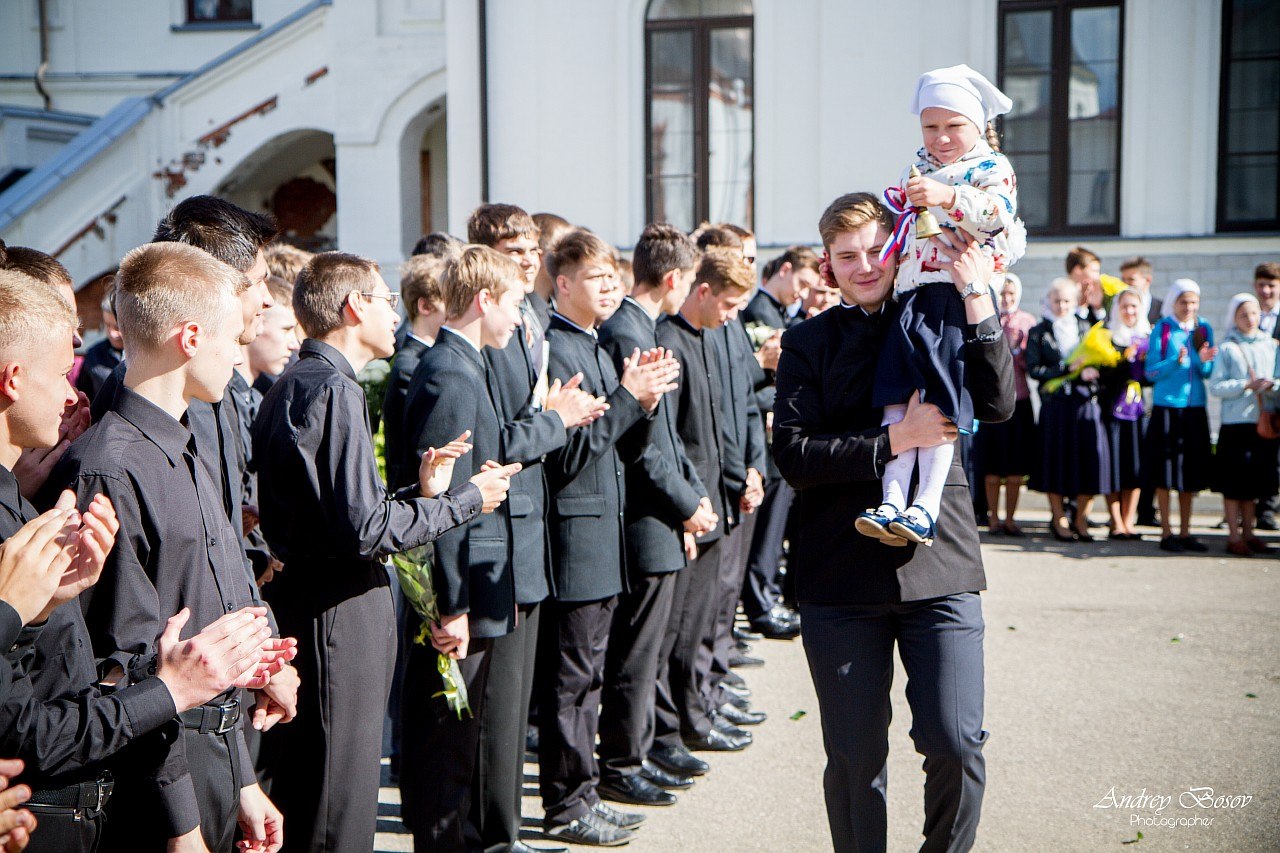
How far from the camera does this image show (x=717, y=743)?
5.84 m

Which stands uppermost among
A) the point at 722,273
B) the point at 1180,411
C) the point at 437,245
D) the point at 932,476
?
the point at 437,245

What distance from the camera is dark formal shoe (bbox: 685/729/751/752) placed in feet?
19.1

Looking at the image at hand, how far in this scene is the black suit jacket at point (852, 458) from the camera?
3.60m

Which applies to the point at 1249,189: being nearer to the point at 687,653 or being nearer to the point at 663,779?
the point at 687,653

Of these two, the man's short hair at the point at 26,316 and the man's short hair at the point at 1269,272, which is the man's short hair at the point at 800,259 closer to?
the man's short hair at the point at 1269,272

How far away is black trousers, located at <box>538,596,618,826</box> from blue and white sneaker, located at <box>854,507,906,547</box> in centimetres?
157

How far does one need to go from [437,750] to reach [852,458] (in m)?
1.78

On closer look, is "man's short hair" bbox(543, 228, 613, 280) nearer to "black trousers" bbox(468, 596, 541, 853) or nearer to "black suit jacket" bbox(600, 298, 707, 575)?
"black suit jacket" bbox(600, 298, 707, 575)

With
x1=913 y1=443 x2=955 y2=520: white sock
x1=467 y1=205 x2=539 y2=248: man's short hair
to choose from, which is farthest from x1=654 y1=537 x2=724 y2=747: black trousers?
x1=913 y1=443 x2=955 y2=520: white sock

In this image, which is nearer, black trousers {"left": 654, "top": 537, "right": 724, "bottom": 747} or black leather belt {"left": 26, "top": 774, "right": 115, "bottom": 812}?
black leather belt {"left": 26, "top": 774, "right": 115, "bottom": 812}

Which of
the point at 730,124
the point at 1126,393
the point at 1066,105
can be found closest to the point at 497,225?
the point at 1126,393

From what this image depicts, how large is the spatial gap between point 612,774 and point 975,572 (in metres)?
2.18

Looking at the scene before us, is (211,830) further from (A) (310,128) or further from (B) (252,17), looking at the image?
(B) (252,17)

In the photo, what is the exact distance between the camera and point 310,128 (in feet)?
54.1
